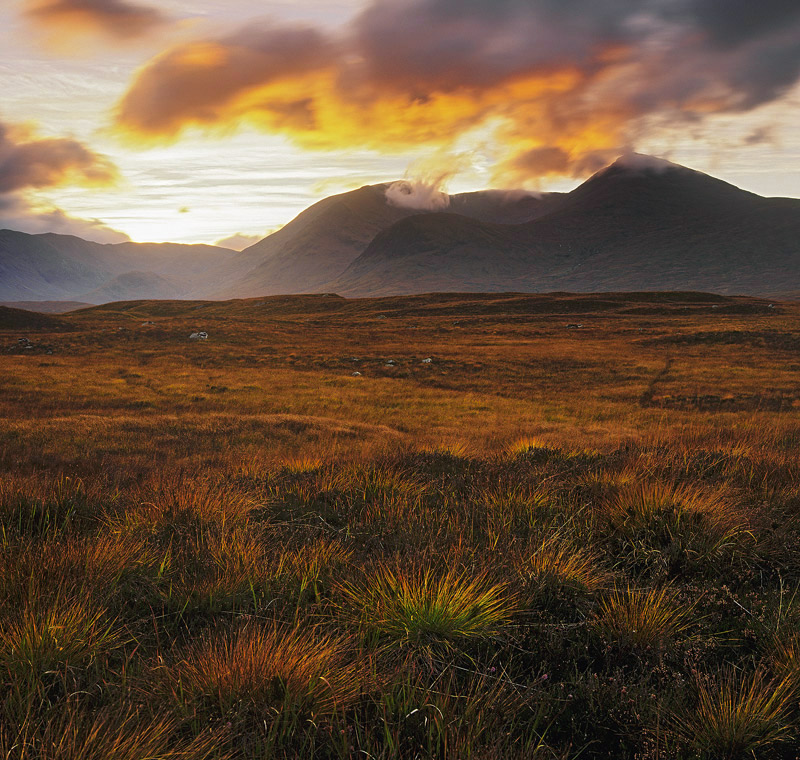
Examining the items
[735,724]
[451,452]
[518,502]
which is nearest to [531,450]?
[451,452]

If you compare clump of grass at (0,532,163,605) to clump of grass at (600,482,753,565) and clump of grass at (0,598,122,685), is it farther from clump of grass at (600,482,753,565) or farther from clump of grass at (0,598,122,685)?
clump of grass at (600,482,753,565)

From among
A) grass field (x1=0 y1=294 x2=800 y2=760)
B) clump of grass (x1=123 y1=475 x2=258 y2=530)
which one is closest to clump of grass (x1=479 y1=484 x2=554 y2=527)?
grass field (x1=0 y1=294 x2=800 y2=760)

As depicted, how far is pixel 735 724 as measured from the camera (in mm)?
2182

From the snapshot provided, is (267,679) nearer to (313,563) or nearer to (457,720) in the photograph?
(457,720)

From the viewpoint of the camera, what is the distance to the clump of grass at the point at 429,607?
2.88m

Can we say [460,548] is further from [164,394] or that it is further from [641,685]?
[164,394]

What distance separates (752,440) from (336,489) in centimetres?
833

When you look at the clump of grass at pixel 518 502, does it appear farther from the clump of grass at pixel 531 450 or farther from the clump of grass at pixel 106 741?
the clump of grass at pixel 106 741

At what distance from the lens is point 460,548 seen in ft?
12.7

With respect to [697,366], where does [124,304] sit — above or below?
above

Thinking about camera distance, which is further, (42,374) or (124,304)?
(124,304)

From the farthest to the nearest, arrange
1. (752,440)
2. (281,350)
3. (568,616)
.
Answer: (281,350), (752,440), (568,616)

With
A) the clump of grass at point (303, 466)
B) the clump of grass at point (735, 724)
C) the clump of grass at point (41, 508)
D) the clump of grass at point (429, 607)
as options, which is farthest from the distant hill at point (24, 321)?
the clump of grass at point (735, 724)

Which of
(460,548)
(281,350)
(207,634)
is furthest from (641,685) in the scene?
(281,350)
